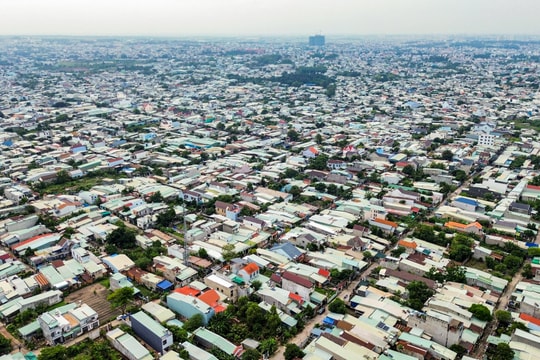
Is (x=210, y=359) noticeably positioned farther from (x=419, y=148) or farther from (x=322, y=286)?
(x=419, y=148)

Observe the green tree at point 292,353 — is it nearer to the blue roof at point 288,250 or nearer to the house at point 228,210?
the blue roof at point 288,250

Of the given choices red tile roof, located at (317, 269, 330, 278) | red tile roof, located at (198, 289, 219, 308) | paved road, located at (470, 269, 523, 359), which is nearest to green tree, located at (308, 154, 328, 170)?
red tile roof, located at (317, 269, 330, 278)

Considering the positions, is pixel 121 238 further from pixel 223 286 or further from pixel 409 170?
pixel 409 170

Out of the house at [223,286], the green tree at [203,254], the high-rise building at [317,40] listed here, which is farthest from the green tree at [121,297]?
the high-rise building at [317,40]

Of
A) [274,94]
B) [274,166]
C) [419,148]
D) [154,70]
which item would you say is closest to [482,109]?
[419,148]

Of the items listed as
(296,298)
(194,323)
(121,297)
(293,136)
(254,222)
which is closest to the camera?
(194,323)

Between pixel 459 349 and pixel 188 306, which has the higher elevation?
pixel 188 306

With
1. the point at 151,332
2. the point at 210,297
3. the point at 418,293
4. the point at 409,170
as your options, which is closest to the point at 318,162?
the point at 409,170
